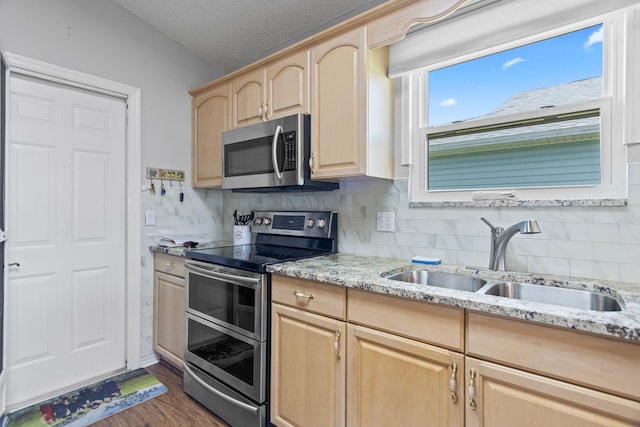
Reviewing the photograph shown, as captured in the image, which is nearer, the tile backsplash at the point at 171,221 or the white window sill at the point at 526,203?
the white window sill at the point at 526,203

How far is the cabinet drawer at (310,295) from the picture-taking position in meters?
1.43

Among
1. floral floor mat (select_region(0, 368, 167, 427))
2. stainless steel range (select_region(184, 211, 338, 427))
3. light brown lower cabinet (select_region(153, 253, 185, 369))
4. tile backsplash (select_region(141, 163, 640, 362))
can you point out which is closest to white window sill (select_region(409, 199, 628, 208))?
tile backsplash (select_region(141, 163, 640, 362))

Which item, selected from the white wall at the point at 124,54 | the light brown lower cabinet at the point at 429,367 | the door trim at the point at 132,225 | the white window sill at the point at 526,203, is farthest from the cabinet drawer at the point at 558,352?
the white wall at the point at 124,54

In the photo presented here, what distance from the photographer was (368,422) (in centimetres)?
133

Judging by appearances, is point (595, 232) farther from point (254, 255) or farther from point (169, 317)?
point (169, 317)

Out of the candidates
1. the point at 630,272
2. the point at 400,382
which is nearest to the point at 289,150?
the point at 400,382

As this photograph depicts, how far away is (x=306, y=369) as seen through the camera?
1.53 m

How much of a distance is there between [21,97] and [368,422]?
2.61 meters

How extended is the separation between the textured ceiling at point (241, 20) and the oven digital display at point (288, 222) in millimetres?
1340

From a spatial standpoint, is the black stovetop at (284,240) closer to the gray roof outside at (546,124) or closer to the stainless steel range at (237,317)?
the stainless steel range at (237,317)

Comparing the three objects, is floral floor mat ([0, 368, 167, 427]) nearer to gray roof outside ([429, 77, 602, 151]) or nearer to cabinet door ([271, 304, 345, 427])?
cabinet door ([271, 304, 345, 427])

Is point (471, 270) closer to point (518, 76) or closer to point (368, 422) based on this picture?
point (368, 422)

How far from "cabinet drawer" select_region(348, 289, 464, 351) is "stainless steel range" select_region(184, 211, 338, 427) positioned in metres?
0.55

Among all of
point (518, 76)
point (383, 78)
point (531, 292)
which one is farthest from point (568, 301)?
point (383, 78)
